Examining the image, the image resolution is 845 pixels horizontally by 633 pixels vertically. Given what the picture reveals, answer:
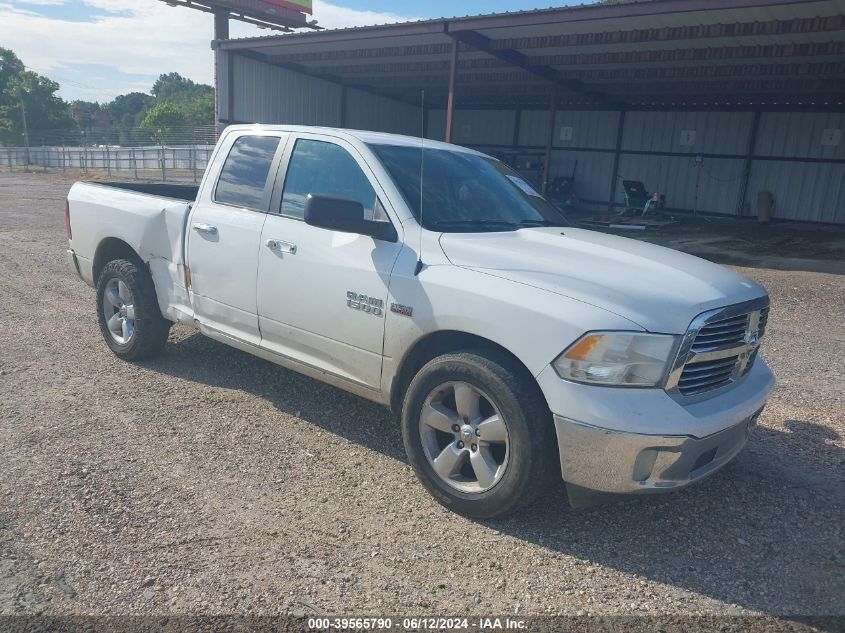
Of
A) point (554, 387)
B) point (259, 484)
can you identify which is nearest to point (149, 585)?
point (259, 484)

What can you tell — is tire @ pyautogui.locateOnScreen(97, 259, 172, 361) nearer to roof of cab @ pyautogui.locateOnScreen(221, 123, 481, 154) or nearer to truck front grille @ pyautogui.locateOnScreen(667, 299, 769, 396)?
roof of cab @ pyautogui.locateOnScreen(221, 123, 481, 154)

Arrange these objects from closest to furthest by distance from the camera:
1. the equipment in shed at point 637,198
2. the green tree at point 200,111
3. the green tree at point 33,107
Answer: the equipment in shed at point 637,198, the green tree at point 33,107, the green tree at point 200,111

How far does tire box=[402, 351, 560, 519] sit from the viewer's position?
9.89ft

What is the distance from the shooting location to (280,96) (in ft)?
70.0

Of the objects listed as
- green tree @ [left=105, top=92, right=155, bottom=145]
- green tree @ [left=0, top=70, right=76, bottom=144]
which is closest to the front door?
green tree @ [left=0, top=70, right=76, bottom=144]

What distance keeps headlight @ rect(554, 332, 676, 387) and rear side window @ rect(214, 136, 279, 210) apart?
2.51 metres

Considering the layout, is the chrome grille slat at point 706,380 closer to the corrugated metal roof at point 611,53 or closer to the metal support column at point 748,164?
the corrugated metal roof at point 611,53

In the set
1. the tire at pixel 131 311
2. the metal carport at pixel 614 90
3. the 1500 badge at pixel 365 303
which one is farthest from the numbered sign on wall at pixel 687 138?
the 1500 badge at pixel 365 303

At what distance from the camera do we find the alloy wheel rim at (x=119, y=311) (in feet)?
17.5

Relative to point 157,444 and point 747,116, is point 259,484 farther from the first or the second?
point 747,116

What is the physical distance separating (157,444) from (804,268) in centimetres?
1160

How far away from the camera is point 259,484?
3.59 metres

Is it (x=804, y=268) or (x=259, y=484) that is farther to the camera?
(x=804, y=268)

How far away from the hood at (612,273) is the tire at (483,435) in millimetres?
464
